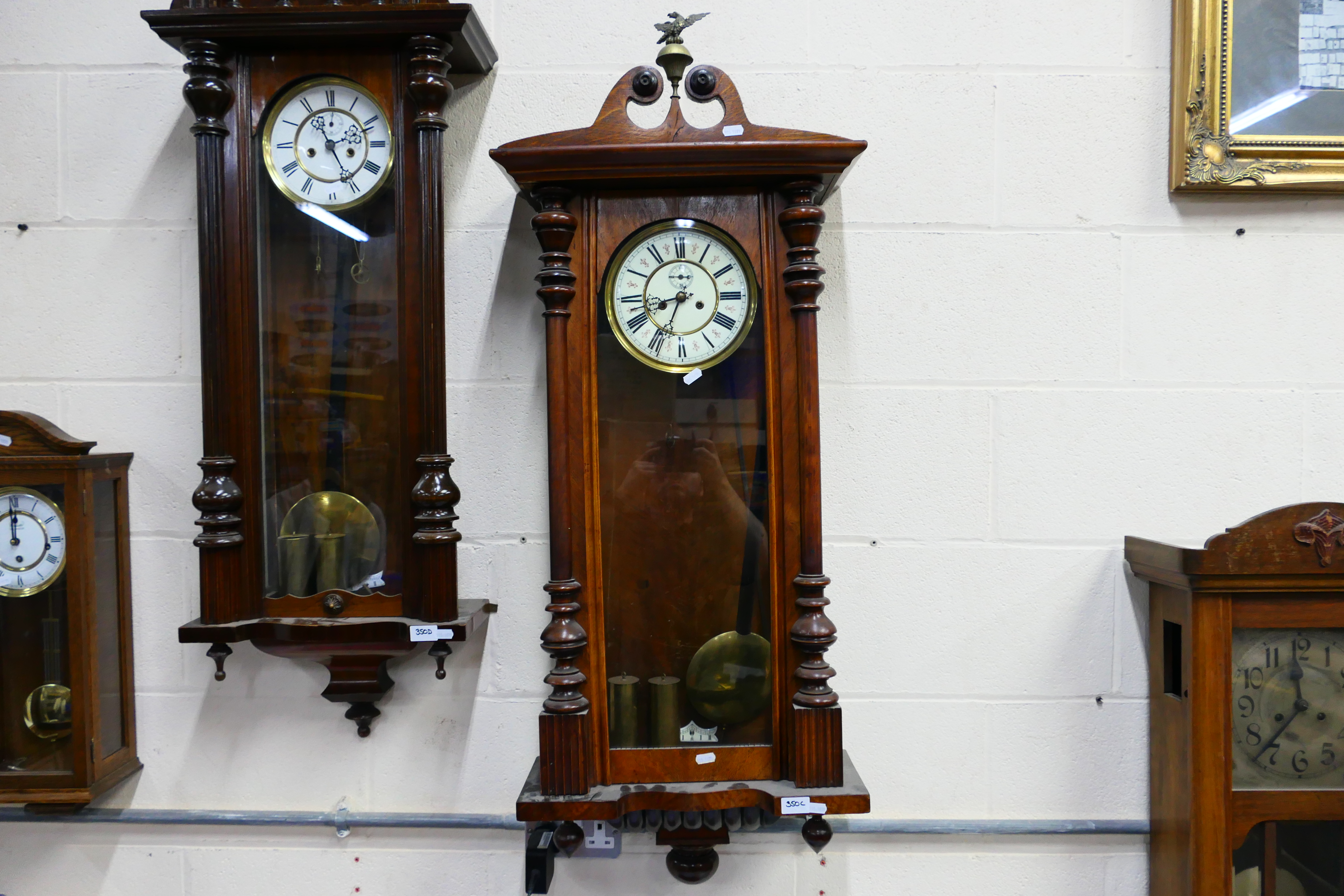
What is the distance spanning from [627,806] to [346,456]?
67 cm

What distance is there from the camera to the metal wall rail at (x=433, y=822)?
1.35 metres

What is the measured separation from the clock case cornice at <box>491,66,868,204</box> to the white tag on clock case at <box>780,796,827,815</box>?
84 centimetres

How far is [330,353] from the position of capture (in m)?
1.27

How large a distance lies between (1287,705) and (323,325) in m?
1.55

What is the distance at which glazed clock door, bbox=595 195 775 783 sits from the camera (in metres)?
1.15

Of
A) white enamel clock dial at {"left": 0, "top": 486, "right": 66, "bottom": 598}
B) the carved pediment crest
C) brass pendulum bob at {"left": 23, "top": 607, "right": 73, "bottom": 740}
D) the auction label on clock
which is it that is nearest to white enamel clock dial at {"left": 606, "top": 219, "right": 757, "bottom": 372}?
the auction label on clock

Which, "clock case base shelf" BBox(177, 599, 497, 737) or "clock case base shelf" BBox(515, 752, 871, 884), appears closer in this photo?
"clock case base shelf" BBox(515, 752, 871, 884)

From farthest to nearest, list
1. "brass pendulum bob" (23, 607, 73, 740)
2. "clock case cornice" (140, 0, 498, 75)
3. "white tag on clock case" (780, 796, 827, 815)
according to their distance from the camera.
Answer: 1. "brass pendulum bob" (23, 607, 73, 740)
2. "clock case cornice" (140, 0, 498, 75)
3. "white tag on clock case" (780, 796, 827, 815)

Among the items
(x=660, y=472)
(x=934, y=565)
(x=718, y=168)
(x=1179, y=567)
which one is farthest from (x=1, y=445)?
(x=1179, y=567)

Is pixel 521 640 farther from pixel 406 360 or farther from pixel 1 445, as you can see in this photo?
pixel 1 445

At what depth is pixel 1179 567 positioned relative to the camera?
3.88 ft

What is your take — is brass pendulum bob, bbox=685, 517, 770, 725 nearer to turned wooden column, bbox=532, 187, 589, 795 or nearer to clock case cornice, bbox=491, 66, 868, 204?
turned wooden column, bbox=532, 187, 589, 795

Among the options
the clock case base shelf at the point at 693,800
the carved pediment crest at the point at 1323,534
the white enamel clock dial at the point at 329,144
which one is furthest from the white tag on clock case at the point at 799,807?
the white enamel clock dial at the point at 329,144

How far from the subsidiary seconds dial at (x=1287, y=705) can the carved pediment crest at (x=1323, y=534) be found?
0.12 meters
